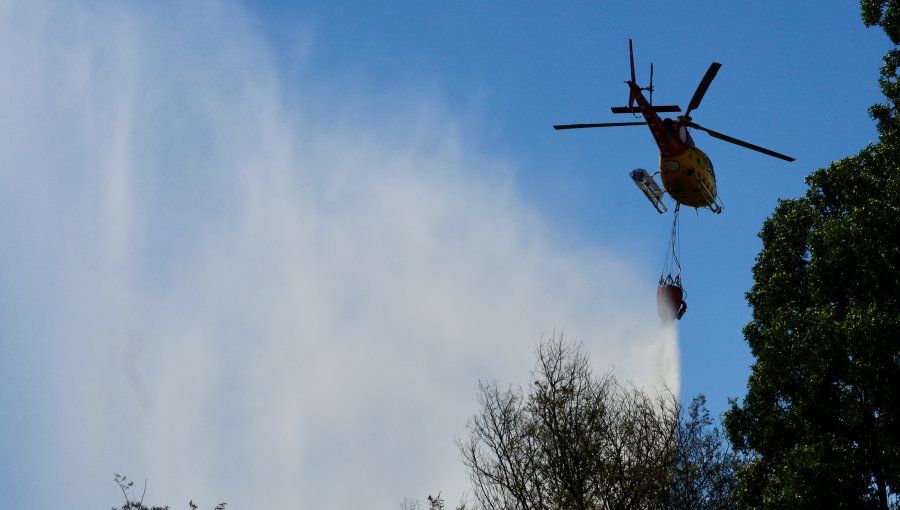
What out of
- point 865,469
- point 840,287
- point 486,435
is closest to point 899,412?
point 865,469

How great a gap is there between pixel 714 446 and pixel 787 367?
40.4ft

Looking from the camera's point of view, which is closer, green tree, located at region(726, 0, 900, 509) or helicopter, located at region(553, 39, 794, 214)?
green tree, located at region(726, 0, 900, 509)

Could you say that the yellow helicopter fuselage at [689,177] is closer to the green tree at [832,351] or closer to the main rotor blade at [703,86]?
the main rotor blade at [703,86]

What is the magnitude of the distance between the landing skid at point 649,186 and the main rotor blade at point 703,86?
3.02 metres

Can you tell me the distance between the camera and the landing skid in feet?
129

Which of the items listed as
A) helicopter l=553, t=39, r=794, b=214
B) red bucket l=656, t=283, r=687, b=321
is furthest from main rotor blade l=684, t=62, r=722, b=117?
red bucket l=656, t=283, r=687, b=321

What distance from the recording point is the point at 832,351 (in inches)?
850

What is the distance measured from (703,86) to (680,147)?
2.30m

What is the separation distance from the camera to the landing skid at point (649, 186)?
3931 cm

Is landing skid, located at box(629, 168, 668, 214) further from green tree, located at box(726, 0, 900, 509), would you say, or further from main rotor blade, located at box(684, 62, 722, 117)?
green tree, located at box(726, 0, 900, 509)

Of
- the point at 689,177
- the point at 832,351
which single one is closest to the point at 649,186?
the point at 689,177

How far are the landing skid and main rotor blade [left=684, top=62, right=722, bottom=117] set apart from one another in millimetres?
3019

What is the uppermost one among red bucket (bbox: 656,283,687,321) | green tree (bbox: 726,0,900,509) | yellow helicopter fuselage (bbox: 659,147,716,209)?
yellow helicopter fuselage (bbox: 659,147,716,209)

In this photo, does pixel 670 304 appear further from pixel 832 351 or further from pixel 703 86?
pixel 832 351
